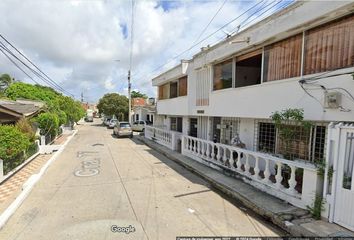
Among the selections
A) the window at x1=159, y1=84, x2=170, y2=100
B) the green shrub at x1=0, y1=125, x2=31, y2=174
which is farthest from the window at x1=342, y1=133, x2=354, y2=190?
the window at x1=159, y1=84, x2=170, y2=100

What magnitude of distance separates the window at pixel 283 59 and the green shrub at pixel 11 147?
1003 cm

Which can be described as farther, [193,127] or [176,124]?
[176,124]

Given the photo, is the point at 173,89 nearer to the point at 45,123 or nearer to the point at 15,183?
the point at 45,123

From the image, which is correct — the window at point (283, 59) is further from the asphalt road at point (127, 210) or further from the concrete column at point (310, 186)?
the asphalt road at point (127, 210)

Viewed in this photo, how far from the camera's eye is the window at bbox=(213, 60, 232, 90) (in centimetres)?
1065

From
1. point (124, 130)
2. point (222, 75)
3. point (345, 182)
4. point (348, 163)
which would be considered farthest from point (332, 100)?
point (124, 130)

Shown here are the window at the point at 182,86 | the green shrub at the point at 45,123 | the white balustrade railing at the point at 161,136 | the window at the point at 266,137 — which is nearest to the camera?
the window at the point at 266,137

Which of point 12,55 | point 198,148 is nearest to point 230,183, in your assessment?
point 198,148

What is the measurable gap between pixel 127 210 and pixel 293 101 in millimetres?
5495

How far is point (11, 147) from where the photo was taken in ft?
31.8

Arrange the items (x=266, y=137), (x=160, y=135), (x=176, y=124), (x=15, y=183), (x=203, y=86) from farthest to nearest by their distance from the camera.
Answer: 1. (x=176, y=124)
2. (x=160, y=135)
3. (x=203, y=86)
4. (x=266, y=137)
5. (x=15, y=183)

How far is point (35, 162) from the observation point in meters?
12.2

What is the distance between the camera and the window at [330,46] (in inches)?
227

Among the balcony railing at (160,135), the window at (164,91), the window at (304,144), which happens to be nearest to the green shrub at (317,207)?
the window at (304,144)
